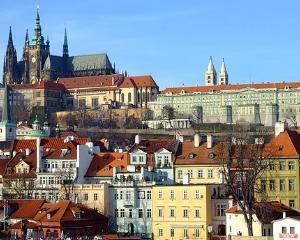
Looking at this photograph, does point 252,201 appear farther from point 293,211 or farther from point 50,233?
point 50,233

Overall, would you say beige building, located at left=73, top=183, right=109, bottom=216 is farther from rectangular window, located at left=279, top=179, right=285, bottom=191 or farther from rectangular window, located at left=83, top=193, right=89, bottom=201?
rectangular window, located at left=279, top=179, right=285, bottom=191

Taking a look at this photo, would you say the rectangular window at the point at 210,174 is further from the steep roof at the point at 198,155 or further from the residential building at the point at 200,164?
the steep roof at the point at 198,155

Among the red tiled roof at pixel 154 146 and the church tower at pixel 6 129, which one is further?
the church tower at pixel 6 129

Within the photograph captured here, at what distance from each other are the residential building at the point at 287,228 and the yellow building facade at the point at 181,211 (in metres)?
7.20

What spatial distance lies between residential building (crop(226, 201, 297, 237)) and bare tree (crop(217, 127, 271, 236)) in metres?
0.61

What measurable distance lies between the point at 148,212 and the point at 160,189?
113 inches

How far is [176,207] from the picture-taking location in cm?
6562

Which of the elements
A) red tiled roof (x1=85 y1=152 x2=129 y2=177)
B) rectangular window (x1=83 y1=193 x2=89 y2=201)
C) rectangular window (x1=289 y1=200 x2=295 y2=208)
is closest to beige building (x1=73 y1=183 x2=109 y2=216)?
rectangular window (x1=83 y1=193 x2=89 y2=201)

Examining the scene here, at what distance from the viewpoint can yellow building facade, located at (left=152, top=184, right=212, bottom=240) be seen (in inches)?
2530

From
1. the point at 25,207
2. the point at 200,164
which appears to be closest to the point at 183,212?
the point at 200,164

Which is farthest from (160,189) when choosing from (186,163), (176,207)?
(186,163)

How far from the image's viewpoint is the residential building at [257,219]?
6003 cm

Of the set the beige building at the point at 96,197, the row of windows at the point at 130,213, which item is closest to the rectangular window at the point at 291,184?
the row of windows at the point at 130,213

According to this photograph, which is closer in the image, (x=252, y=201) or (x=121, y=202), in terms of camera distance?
(x=252, y=201)
